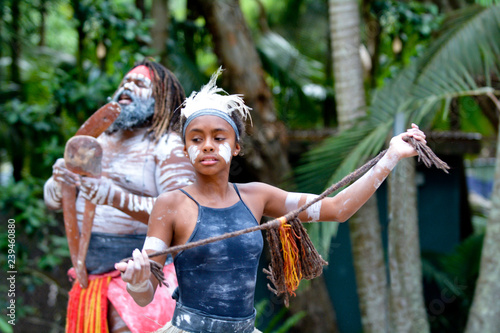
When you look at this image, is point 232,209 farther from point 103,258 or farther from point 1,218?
point 1,218

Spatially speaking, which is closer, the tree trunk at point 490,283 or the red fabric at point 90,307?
the red fabric at point 90,307

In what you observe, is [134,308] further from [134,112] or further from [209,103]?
[209,103]

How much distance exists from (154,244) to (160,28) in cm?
400

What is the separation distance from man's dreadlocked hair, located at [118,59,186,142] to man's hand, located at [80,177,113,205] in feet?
1.37

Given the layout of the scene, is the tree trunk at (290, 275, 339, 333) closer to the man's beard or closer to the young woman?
the man's beard

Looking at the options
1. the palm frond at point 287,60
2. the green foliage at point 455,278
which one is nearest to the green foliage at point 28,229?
the palm frond at point 287,60

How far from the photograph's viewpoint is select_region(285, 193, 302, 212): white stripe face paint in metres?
2.22

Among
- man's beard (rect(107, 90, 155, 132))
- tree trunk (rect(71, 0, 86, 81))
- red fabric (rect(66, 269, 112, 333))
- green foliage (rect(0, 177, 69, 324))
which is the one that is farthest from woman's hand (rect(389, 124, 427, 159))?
tree trunk (rect(71, 0, 86, 81))

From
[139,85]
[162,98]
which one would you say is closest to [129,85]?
[139,85]

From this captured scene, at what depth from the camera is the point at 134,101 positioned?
9.07 feet

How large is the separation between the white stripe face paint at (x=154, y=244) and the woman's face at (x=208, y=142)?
31 centimetres

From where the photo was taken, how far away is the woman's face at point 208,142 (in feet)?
6.58

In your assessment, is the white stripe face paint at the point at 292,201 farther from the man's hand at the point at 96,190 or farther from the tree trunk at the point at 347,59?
the tree trunk at the point at 347,59

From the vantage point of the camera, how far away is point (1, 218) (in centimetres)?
529
